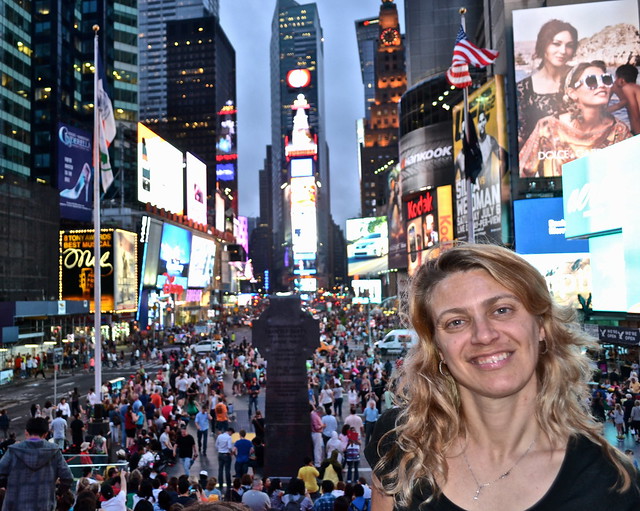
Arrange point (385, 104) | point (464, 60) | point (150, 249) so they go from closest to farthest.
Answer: point (464, 60), point (150, 249), point (385, 104)

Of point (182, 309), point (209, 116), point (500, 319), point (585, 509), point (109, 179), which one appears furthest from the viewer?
point (209, 116)

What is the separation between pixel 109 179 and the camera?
61.6 feet

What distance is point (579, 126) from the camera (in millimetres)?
46625

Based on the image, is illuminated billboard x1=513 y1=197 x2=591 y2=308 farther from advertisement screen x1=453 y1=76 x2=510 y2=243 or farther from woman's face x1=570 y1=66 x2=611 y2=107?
woman's face x1=570 y1=66 x2=611 y2=107

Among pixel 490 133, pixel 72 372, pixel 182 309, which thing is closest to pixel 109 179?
pixel 72 372

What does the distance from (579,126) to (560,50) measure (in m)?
6.29

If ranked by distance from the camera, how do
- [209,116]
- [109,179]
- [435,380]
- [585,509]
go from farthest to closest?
[209,116], [109,179], [435,380], [585,509]

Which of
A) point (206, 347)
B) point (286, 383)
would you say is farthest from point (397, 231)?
point (286, 383)

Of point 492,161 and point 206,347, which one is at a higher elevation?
point 492,161

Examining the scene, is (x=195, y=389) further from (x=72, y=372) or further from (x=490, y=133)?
(x=490, y=133)

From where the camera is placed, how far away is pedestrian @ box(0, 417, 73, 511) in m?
5.82

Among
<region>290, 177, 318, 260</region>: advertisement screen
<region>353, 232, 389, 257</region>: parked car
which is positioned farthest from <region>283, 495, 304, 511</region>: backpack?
<region>290, 177, 318, 260</region>: advertisement screen

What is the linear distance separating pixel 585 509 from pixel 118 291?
57.5m

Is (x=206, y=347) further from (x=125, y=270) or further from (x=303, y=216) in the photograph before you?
(x=303, y=216)
